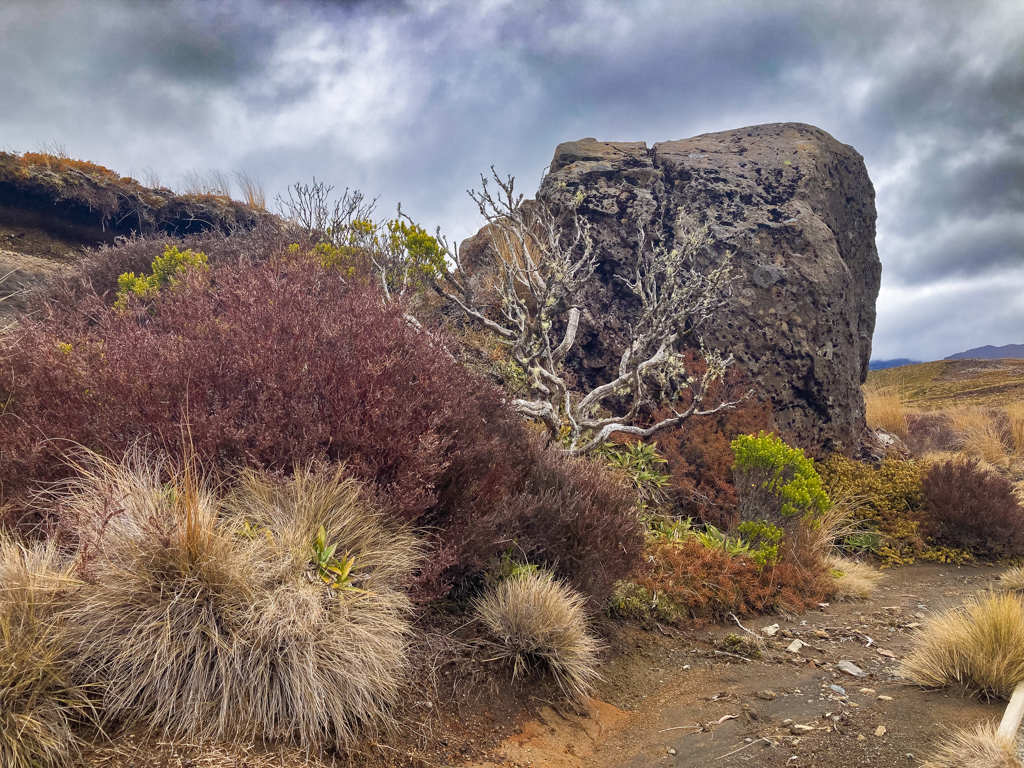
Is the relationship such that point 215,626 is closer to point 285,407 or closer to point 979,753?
point 285,407

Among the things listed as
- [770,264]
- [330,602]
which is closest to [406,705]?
[330,602]

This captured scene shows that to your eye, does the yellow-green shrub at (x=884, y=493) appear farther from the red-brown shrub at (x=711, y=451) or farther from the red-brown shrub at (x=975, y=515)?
the red-brown shrub at (x=711, y=451)

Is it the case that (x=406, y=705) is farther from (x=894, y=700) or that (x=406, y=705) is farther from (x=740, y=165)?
(x=740, y=165)

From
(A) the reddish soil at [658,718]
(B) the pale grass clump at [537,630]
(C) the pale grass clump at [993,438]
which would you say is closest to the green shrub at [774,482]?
(A) the reddish soil at [658,718]

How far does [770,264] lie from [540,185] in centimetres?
428

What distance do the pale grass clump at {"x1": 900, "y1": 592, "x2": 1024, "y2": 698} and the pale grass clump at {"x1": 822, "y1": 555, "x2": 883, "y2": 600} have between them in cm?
242

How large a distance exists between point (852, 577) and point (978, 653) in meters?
3.08

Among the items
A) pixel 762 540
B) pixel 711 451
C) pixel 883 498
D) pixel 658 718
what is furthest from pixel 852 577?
pixel 658 718

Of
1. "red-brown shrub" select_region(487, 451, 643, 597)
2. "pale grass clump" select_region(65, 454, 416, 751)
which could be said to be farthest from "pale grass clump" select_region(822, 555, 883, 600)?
"pale grass clump" select_region(65, 454, 416, 751)

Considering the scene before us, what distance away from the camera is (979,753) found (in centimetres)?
234

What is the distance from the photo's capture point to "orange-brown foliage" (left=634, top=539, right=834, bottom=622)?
4.83 m

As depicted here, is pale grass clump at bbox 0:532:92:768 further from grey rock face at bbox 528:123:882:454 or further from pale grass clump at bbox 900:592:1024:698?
grey rock face at bbox 528:123:882:454

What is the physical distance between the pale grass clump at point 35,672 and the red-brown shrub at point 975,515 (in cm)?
918

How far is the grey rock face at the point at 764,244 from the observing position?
892 centimetres
